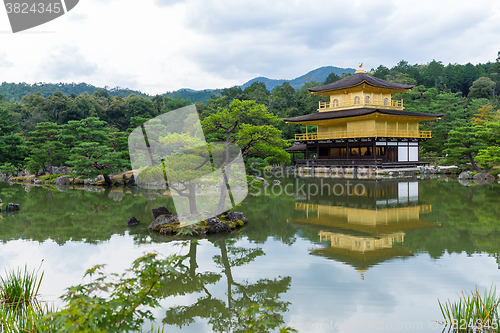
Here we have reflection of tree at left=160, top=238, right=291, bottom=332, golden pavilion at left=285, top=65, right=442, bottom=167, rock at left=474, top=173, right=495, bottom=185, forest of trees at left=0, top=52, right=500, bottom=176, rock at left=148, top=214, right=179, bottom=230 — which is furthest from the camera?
golden pavilion at left=285, top=65, right=442, bottom=167

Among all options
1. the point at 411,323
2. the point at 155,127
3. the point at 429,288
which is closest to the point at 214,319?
the point at 411,323

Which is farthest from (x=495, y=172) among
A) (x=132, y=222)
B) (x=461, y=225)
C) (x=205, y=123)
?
(x=132, y=222)

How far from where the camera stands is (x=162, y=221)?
377 inches

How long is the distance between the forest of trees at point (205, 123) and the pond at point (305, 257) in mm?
3355

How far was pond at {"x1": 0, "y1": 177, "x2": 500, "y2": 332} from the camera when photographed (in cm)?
457

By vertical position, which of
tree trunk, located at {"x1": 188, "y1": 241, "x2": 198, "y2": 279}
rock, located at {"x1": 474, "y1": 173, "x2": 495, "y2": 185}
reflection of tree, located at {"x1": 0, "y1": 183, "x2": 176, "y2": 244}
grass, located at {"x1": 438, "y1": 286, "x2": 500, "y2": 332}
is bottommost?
rock, located at {"x1": 474, "y1": 173, "x2": 495, "y2": 185}

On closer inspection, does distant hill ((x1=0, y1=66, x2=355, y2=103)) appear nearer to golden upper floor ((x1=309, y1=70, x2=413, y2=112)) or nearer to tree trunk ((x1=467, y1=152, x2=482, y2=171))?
golden upper floor ((x1=309, y1=70, x2=413, y2=112))

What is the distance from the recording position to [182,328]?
14.1 ft

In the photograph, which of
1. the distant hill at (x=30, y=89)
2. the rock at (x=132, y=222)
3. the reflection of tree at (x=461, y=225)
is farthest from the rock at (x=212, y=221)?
the distant hill at (x=30, y=89)

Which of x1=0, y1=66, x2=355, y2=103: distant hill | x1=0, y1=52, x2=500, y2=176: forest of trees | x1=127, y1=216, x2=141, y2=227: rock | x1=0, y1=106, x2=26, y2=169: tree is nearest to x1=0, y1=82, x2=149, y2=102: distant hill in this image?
x1=0, y1=66, x2=355, y2=103: distant hill

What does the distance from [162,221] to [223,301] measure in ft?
16.6

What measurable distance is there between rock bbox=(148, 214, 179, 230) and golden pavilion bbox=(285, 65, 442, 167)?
18.3 meters

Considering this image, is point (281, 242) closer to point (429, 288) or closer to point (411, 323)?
point (429, 288)

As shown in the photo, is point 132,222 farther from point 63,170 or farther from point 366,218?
point 63,170
